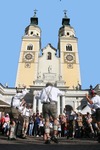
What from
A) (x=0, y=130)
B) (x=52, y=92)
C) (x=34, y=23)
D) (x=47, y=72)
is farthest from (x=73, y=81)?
(x=52, y=92)

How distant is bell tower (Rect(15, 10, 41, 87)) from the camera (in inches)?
1909

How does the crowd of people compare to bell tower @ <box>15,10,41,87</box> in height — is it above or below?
below

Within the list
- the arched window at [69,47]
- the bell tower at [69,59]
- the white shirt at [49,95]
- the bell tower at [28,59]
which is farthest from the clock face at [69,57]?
the white shirt at [49,95]

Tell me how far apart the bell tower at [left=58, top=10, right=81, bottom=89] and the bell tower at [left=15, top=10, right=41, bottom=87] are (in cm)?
609

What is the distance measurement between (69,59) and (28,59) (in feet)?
31.6

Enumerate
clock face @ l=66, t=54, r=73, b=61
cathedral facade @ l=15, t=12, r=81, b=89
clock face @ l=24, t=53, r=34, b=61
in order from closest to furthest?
cathedral facade @ l=15, t=12, r=81, b=89
clock face @ l=24, t=53, r=34, b=61
clock face @ l=66, t=54, r=73, b=61

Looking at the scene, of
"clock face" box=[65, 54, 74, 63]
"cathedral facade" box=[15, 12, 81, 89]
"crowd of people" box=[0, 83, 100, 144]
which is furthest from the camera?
"clock face" box=[65, 54, 74, 63]

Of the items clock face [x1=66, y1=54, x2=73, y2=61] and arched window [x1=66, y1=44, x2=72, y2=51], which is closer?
clock face [x1=66, y1=54, x2=73, y2=61]

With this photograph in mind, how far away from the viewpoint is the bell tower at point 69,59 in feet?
160

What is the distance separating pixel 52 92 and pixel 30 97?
115 feet

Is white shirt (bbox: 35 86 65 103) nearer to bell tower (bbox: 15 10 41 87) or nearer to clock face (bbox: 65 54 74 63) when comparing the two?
bell tower (bbox: 15 10 41 87)

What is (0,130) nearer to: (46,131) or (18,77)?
(46,131)

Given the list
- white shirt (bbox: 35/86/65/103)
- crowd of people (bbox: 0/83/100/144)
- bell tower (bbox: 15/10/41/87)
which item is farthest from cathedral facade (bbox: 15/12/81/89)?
white shirt (bbox: 35/86/65/103)

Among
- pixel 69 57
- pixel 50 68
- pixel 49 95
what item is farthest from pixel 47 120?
pixel 69 57
